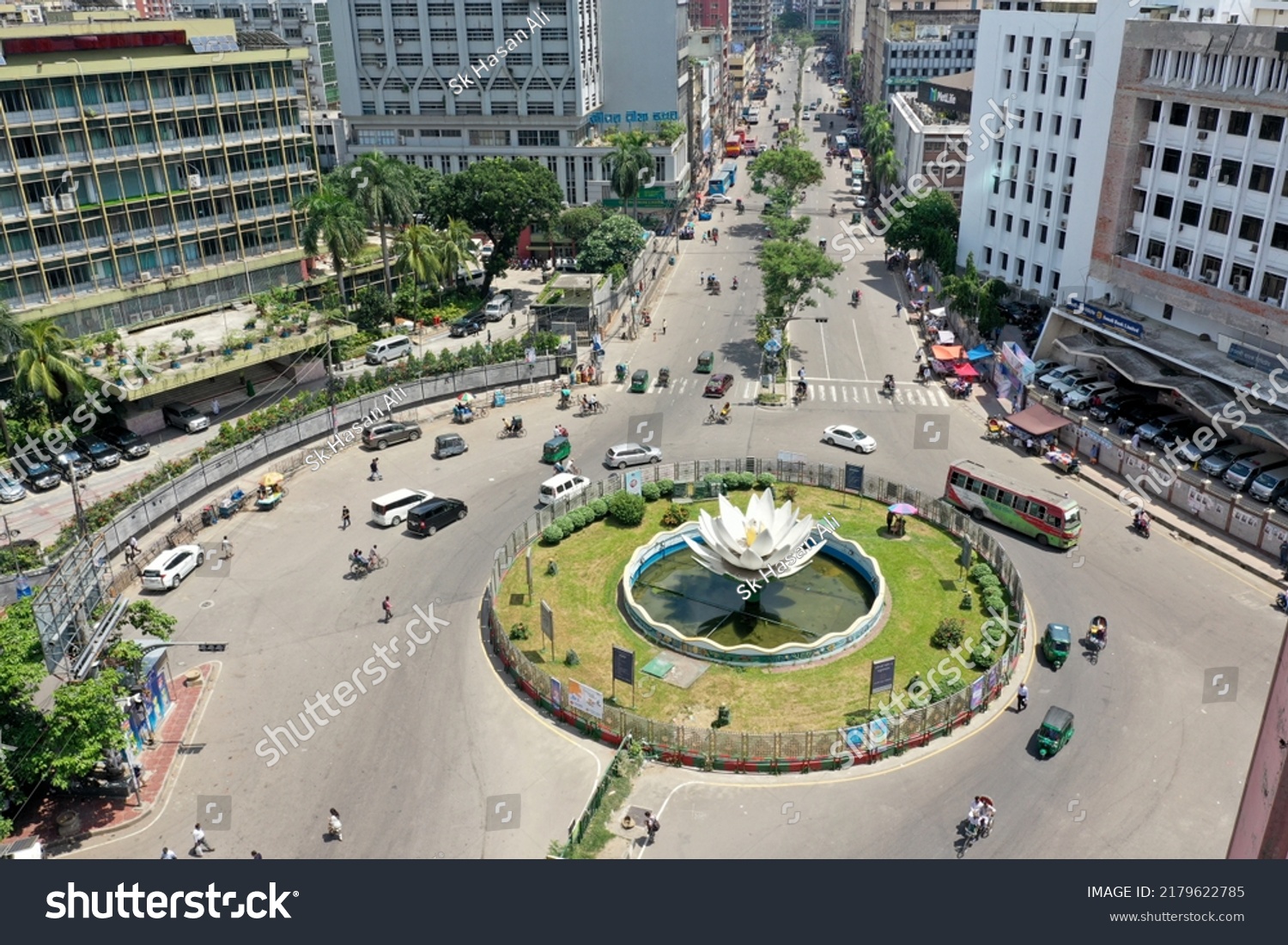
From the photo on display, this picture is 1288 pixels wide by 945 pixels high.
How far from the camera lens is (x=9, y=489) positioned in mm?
62562

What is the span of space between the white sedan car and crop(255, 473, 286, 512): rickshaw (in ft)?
116

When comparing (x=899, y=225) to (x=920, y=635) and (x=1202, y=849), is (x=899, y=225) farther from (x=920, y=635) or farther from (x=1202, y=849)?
(x=1202, y=849)

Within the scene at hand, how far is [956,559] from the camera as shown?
174 ft

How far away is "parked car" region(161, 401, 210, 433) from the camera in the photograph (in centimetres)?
7194

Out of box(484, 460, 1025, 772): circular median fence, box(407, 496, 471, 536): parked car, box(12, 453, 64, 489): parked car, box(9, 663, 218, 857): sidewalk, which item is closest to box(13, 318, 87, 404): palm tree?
box(12, 453, 64, 489): parked car

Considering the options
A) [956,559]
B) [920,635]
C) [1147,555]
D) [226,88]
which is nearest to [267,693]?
[920,635]

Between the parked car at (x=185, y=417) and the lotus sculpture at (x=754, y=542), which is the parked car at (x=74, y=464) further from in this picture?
the lotus sculpture at (x=754, y=542)

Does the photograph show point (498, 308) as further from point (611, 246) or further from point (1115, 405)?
point (1115, 405)

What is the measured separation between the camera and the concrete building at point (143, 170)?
69562 mm

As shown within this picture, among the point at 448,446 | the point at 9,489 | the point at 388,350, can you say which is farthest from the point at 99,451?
the point at 388,350

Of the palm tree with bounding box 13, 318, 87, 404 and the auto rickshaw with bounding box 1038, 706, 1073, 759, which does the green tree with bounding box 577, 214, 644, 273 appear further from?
the auto rickshaw with bounding box 1038, 706, 1073, 759

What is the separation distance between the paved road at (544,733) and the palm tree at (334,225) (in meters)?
25.8

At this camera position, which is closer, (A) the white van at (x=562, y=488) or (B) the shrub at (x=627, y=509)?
→ (B) the shrub at (x=627, y=509)

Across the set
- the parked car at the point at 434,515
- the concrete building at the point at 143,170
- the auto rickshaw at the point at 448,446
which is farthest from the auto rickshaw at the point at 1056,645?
the concrete building at the point at 143,170
